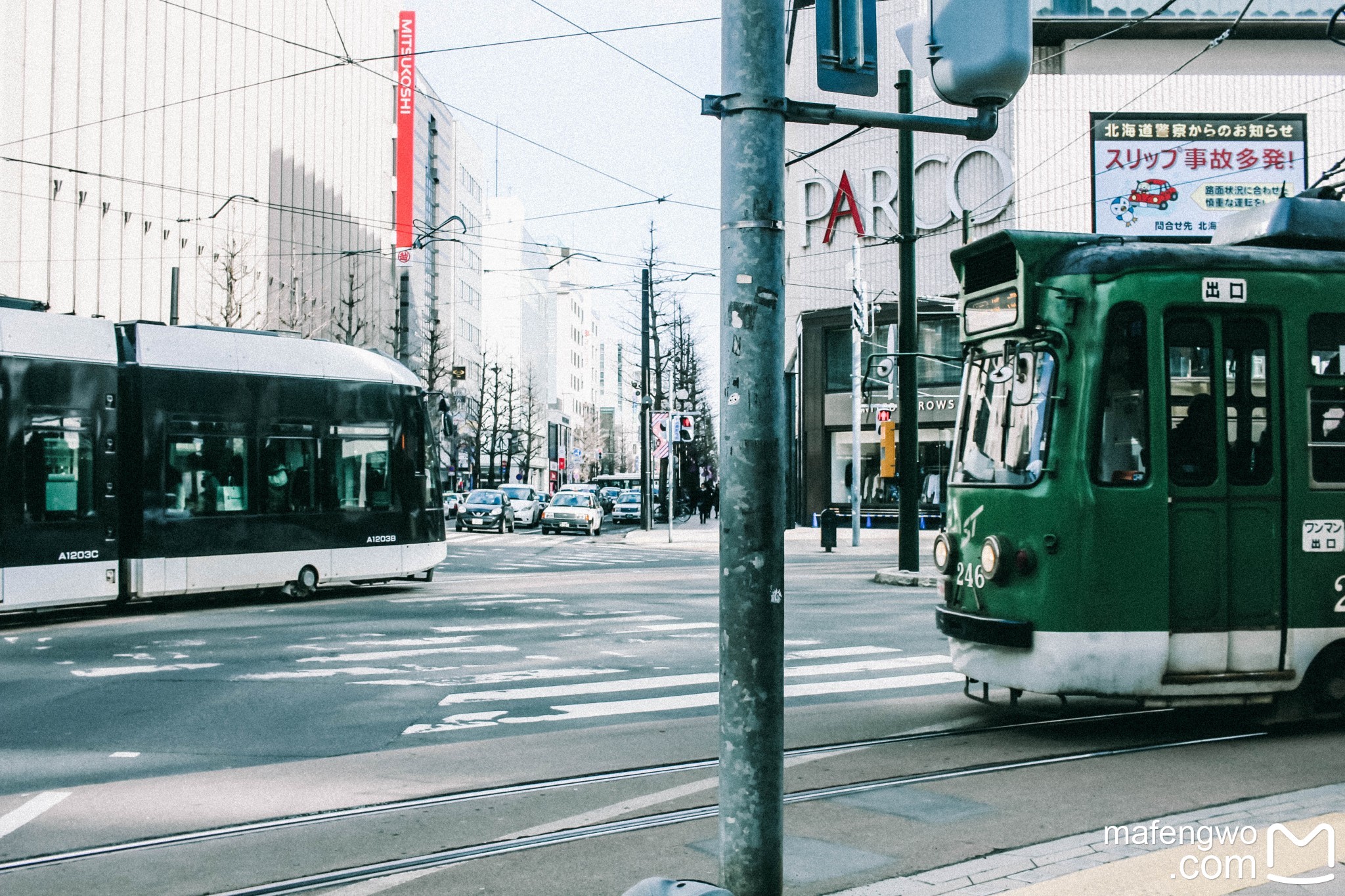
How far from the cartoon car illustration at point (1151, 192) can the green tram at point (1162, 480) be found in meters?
35.1

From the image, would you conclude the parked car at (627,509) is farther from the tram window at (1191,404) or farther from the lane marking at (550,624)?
the tram window at (1191,404)

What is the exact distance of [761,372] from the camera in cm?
392

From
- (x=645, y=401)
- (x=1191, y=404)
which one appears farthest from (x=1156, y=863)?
(x=645, y=401)

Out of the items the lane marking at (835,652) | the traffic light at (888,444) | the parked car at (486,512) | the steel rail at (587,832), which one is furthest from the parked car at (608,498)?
the steel rail at (587,832)

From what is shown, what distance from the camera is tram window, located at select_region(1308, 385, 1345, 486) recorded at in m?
7.91

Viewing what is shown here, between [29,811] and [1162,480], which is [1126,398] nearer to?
[1162,480]

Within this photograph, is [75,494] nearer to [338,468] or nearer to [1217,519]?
[338,468]

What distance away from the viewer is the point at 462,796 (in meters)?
6.64

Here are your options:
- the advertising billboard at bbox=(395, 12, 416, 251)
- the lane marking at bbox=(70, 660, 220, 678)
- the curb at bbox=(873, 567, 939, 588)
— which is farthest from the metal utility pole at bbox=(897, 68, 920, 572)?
the advertising billboard at bbox=(395, 12, 416, 251)

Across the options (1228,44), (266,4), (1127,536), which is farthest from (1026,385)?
(266,4)

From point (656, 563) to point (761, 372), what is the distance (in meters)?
22.6

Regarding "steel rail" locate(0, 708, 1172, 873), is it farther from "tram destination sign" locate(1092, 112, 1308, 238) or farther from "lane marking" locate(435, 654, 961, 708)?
"tram destination sign" locate(1092, 112, 1308, 238)

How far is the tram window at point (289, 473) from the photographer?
16609mm

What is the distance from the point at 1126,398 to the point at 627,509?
52828 mm
